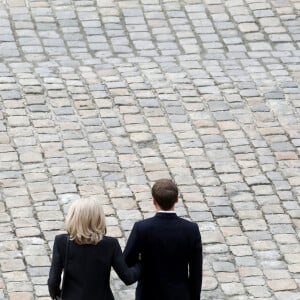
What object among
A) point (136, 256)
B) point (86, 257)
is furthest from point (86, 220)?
point (136, 256)

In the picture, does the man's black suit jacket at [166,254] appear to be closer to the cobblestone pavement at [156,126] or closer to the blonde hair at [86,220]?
Result: the blonde hair at [86,220]

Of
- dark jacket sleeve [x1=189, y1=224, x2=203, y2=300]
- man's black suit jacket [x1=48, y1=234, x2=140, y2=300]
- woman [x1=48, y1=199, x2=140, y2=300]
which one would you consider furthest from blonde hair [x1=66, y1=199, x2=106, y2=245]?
dark jacket sleeve [x1=189, y1=224, x2=203, y2=300]

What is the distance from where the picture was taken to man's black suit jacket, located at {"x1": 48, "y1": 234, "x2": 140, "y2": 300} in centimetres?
640

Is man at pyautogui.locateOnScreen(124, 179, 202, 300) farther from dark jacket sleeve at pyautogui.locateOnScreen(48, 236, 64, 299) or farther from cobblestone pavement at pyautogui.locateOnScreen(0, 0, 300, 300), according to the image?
cobblestone pavement at pyautogui.locateOnScreen(0, 0, 300, 300)

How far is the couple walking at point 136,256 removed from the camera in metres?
6.32

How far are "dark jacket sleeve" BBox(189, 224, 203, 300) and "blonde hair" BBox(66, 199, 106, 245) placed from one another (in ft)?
2.15

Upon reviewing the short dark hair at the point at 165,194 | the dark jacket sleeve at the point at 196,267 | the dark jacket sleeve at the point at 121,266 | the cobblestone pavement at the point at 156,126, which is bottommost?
the cobblestone pavement at the point at 156,126

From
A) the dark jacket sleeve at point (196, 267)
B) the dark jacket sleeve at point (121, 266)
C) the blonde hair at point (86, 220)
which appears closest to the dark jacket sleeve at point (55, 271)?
the blonde hair at point (86, 220)

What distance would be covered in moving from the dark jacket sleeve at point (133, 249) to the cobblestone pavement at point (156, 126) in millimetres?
1518

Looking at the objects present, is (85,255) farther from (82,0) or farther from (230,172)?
(82,0)

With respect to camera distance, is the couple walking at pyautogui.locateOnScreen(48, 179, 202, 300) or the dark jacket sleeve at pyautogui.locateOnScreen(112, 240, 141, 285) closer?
the couple walking at pyautogui.locateOnScreen(48, 179, 202, 300)

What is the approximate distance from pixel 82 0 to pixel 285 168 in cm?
439

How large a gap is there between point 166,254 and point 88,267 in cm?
51

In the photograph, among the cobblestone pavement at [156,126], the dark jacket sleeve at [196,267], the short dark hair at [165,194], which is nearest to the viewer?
the short dark hair at [165,194]
